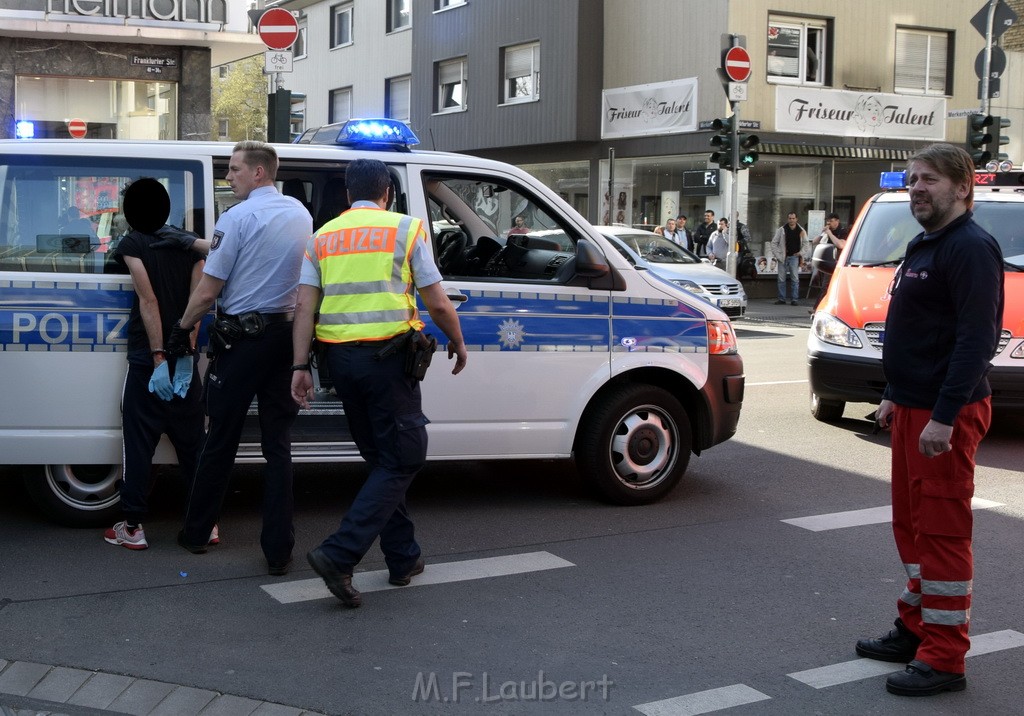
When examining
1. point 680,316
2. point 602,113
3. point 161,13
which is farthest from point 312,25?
point 680,316

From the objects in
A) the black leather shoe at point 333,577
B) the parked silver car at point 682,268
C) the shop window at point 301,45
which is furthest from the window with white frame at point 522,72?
the black leather shoe at point 333,577

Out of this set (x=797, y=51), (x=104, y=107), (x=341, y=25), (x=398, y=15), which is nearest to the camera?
(x=104, y=107)

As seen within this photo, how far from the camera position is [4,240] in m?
5.96

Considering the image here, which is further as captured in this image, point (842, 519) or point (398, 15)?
point (398, 15)

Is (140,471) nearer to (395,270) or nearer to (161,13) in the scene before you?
(395,270)

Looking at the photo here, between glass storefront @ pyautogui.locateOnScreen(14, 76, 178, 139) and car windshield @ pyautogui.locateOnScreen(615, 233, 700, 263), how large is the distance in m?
7.24

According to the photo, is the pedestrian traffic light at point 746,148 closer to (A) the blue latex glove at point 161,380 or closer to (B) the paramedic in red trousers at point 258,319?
(B) the paramedic in red trousers at point 258,319

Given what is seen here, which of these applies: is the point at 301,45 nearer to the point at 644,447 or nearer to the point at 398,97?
the point at 398,97

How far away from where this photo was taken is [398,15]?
120ft

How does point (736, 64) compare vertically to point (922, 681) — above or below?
above

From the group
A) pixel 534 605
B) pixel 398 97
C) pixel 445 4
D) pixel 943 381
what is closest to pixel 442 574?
pixel 534 605

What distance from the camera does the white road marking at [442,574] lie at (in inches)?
211

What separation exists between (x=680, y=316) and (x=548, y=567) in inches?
73.3

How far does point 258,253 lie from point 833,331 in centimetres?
550
